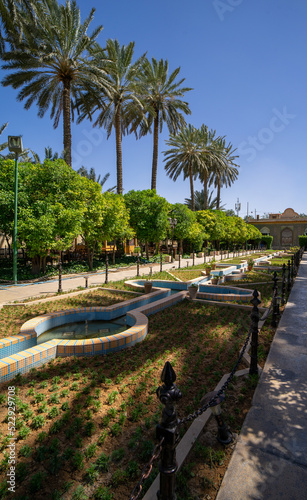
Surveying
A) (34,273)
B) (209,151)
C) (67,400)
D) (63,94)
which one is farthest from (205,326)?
(209,151)

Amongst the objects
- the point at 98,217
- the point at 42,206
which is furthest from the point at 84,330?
the point at 98,217

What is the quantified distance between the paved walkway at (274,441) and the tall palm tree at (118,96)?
20056 millimetres

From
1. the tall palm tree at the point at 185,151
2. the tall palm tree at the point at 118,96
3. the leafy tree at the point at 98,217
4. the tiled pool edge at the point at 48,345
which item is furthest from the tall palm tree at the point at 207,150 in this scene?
the tiled pool edge at the point at 48,345

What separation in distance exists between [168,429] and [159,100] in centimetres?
2791

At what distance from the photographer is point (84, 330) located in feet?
22.3

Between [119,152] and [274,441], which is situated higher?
[119,152]

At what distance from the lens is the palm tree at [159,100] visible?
946 inches

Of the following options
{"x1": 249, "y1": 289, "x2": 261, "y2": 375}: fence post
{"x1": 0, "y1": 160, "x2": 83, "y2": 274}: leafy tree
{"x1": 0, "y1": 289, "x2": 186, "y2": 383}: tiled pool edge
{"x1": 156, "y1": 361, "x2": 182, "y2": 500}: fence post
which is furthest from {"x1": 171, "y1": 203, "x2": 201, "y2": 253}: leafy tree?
{"x1": 156, "y1": 361, "x2": 182, "y2": 500}: fence post

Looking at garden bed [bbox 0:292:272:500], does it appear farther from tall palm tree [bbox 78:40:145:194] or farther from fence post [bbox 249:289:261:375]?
tall palm tree [bbox 78:40:145:194]

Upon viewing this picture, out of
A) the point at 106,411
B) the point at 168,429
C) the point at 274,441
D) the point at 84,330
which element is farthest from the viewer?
the point at 84,330

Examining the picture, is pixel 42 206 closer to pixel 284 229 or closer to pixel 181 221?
pixel 181 221

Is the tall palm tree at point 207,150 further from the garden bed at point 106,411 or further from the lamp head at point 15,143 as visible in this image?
the garden bed at point 106,411

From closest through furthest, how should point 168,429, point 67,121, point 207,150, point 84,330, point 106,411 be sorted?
point 168,429 → point 106,411 → point 84,330 → point 67,121 → point 207,150

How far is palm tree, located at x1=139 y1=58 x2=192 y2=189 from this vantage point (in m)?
24.0
